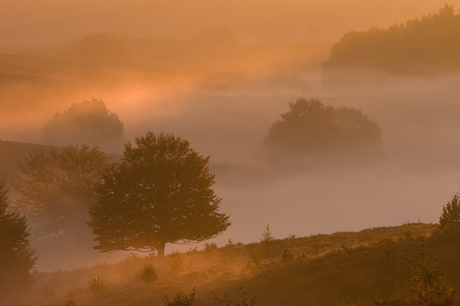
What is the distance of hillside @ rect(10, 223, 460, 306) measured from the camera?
25.2 m

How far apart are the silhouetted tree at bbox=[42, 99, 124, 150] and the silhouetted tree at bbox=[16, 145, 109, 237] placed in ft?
185

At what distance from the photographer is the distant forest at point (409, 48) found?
152875 millimetres

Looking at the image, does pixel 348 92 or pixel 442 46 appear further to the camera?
pixel 348 92

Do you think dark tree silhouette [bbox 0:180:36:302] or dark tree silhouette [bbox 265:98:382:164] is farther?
dark tree silhouette [bbox 265:98:382:164]

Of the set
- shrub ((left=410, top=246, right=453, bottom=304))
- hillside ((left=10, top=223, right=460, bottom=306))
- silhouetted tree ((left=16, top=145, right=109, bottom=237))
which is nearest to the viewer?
shrub ((left=410, top=246, right=453, bottom=304))

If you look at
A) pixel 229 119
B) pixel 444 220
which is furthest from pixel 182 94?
pixel 444 220

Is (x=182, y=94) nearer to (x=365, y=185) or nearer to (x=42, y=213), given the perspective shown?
(x=365, y=185)

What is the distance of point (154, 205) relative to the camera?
45344mm

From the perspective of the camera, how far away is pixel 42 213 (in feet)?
218

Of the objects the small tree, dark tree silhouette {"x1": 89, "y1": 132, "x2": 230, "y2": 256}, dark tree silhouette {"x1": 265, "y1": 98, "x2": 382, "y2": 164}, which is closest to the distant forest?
dark tree silhouette {"x1": 265, "y1": 98, "x2": 382, "y2": 164}

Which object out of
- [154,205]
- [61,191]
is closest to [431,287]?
[154,205]

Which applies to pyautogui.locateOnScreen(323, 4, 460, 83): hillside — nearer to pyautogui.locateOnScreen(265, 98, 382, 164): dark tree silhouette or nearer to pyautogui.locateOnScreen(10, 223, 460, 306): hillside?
pyautogui.locateOnScreen(265, 98, 382, 164): dark tree silhouette

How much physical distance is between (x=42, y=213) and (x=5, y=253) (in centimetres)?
2234

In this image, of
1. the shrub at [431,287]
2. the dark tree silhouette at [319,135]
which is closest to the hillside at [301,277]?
the shrub at [431,287]
